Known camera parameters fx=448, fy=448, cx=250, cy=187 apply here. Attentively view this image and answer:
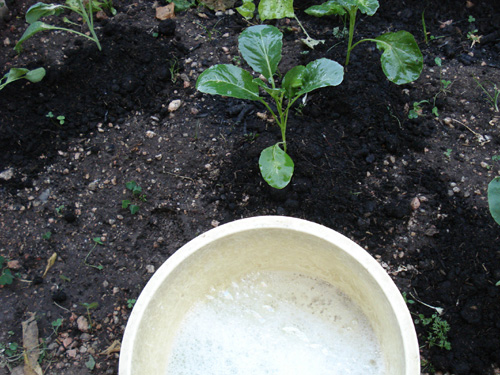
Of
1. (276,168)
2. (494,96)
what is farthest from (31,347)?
(494,96)

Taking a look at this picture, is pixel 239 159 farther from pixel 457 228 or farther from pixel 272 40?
pixel 457 228

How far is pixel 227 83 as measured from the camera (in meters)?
1.49

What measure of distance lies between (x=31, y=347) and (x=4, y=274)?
296 millimetres

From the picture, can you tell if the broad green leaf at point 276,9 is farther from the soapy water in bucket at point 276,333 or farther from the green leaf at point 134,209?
the soapy water in bucket at point 276,333

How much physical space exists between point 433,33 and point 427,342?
1.41 metres

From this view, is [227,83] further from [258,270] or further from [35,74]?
[35,74]

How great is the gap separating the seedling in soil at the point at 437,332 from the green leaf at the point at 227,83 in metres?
0.97

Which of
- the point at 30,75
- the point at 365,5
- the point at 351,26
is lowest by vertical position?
the point at 30,75

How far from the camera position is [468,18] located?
2164 millimetres

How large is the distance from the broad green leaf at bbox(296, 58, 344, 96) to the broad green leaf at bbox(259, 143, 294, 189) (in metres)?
0.23

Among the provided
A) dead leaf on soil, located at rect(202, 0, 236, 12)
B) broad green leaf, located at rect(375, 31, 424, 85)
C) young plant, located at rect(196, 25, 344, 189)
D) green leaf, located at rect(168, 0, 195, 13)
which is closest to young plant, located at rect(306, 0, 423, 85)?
broad green leaf, located at rect(375, 31, 424, 85)

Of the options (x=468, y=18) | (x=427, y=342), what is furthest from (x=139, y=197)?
(x=468, y=18)

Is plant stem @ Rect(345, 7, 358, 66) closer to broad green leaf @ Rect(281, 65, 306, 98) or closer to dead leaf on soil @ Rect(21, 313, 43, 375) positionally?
broad green leaf @ Rect(281, 65, 306, 98)

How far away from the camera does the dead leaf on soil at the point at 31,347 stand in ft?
5.07
